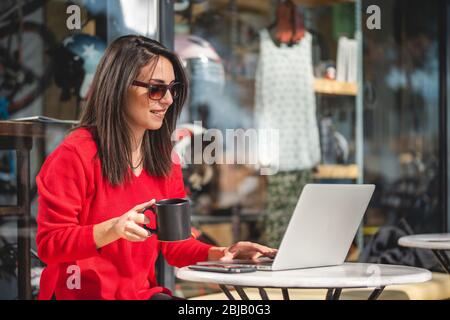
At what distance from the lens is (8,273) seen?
360cm

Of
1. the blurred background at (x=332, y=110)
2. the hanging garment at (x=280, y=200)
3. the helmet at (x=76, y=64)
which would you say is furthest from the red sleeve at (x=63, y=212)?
the hanging garment at (x=280, y=200)

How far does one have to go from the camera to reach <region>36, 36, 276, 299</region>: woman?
2.43m

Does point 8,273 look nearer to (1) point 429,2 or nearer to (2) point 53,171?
(2) point 53,171

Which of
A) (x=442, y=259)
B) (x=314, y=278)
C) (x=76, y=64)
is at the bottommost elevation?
(x=442, y=259)

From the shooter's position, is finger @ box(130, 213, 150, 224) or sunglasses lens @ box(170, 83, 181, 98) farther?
sunglasses lens @ box(170, 83, 181, 98)

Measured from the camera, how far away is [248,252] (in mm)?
2625

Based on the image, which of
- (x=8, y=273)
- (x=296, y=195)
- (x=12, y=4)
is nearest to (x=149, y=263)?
(x=8, y=273)

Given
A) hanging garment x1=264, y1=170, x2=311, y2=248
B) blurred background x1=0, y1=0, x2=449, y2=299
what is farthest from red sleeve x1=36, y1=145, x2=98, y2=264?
hanging garment x1=264, y1=170, x2=311, y2=248

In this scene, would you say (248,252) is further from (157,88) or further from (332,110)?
(332,110)

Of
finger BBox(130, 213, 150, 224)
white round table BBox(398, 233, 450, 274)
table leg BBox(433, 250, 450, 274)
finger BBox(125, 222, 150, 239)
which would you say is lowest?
table leg BBox(433, 250, 450, 274)

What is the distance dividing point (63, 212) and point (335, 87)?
11.2 ft

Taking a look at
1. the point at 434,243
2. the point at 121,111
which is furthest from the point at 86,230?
the point at 434,243

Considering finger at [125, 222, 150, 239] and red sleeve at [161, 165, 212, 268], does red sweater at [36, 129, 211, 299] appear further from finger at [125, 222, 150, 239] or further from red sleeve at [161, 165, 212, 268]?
finger at [125, 222, 150, 239]
